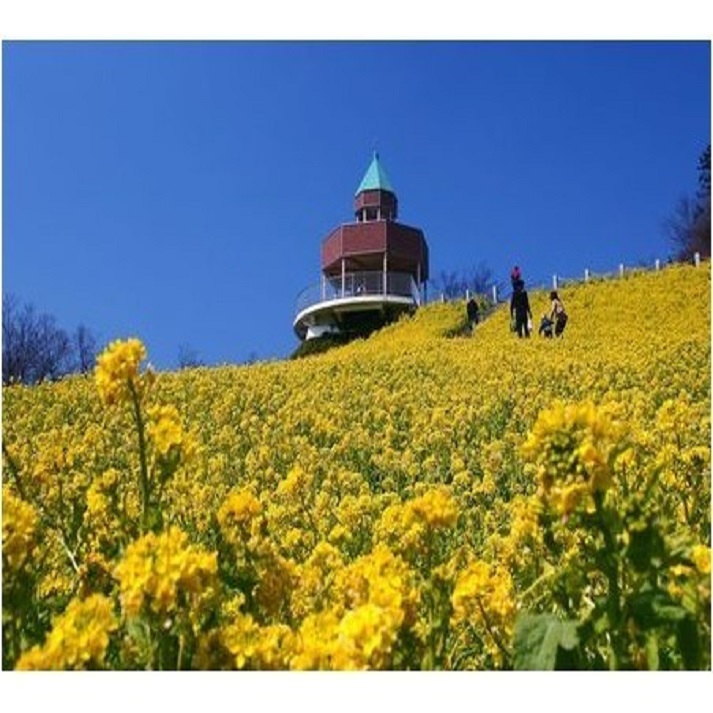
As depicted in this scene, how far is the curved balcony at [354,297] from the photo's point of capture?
92.0 ft

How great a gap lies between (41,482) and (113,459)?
4680 millimetres

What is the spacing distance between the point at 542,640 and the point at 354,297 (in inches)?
1057

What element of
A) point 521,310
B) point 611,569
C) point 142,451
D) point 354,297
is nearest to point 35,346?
point 142,451

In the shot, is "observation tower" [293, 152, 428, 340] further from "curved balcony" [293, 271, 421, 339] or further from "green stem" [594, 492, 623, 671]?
"green stem" [594, 492, 623, 671]

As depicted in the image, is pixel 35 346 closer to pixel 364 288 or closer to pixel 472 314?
pixel 472 314

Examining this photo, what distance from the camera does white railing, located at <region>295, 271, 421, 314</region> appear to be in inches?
1111

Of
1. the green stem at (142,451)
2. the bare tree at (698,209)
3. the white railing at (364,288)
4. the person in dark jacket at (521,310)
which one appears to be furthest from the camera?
the white railing at (364,288)

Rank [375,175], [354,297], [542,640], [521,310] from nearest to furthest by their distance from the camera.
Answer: [542,640] < [375,175] < [521,310] < [354,297]

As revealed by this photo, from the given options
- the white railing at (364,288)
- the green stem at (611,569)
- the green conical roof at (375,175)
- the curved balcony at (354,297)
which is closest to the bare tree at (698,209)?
the green conical roof at (375,175)

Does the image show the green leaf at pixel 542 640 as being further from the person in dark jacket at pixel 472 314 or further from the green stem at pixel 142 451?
the person in dark jacket at pixel 472 314

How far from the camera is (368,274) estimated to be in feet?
95.3

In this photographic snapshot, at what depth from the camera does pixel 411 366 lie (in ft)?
40.9

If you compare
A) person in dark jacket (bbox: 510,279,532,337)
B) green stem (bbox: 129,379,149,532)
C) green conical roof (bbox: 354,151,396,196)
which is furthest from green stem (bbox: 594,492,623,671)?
person in dark jacket (bbox: 510,279,532,337)
